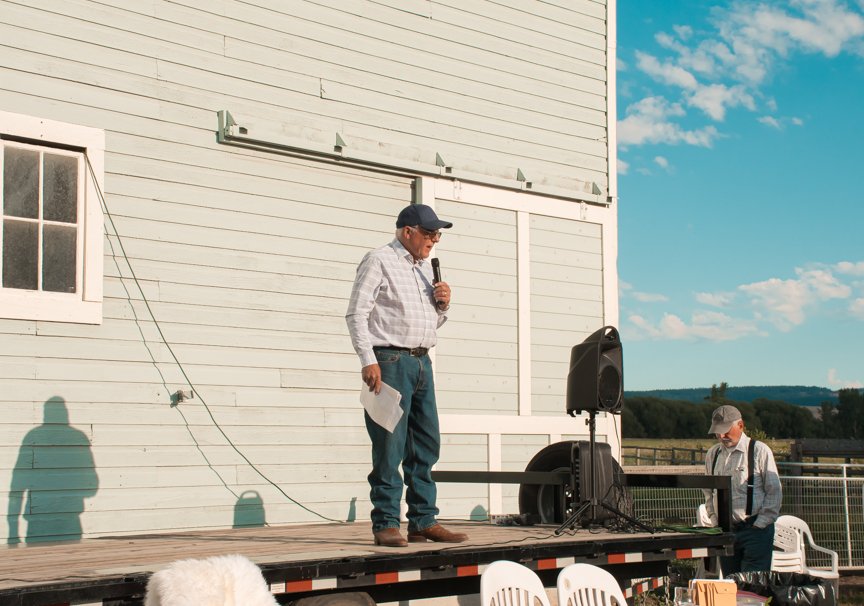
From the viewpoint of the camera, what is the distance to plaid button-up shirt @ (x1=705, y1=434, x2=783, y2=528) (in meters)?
7.60

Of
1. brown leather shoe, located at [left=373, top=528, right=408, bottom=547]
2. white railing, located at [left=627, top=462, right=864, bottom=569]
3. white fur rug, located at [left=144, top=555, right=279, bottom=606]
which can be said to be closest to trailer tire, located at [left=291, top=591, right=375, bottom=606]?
brown leather shoe, located at [left=373, top=528, right=408, bottom=547]

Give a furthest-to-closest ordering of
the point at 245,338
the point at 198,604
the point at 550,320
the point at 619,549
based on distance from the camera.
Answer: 1. the point at 550,320
2. the point at 245,338
3. the point at 619,549
4. the point at 198,604

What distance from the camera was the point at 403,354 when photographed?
18.2 ft

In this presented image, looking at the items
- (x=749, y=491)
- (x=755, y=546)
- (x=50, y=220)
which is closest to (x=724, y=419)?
(x=749, y=491)

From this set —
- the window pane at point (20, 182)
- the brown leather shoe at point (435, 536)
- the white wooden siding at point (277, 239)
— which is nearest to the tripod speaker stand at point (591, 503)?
the brown leather shoe at point (435, 536)

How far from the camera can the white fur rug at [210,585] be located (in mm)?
3637

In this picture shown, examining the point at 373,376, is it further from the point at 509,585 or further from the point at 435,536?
the point at 509,585

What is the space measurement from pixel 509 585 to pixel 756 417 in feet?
221

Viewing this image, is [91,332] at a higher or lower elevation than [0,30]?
lower

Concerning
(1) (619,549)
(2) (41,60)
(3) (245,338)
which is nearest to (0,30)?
(2) (41,60)

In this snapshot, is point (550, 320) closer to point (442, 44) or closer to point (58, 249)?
point (442, 44)

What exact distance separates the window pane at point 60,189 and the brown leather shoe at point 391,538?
3.00m

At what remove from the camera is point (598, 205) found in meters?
10.0

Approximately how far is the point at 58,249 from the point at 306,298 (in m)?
1.85
